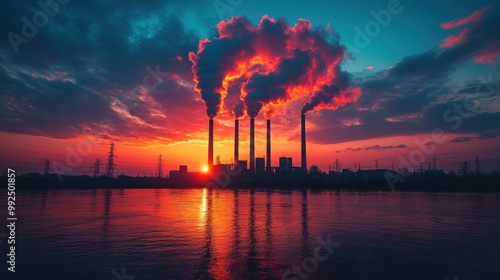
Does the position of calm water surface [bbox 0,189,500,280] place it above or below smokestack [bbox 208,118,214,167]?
below

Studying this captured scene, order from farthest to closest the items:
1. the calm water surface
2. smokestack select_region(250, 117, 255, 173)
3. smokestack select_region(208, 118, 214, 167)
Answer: smokestack select_region(250, 117, 255, 173)
smokestack select_region(208, 118, 214, 167)
the calm water surface

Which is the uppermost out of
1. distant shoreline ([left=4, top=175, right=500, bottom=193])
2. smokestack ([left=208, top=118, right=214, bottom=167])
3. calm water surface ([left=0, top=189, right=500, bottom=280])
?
smokestack ([left=208, top=118, right=214, bottom=167])

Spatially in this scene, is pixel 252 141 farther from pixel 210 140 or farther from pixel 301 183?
pixel 301 183

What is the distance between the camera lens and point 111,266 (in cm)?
1215

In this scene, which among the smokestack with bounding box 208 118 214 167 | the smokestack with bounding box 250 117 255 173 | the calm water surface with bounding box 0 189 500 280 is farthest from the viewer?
the smokestack with bounding box 250 117 255 173

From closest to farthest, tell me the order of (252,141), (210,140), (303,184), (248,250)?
(248,250) → (210,140) → (252,141) → (303,184)

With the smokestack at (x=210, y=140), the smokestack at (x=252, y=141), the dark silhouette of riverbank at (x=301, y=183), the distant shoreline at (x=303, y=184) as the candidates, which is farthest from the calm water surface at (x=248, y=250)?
the dark silhouette of riverbank at (x=301, y=183)

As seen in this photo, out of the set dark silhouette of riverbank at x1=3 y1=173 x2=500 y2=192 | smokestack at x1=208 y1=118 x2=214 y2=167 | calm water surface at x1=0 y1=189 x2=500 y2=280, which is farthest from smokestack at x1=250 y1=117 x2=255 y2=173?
calm water surface at x1=0 y1=189 x2=500 y2=280

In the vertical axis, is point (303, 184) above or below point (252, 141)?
below

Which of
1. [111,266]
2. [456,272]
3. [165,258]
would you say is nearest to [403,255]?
[456,272]

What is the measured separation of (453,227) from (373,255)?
1274 cm

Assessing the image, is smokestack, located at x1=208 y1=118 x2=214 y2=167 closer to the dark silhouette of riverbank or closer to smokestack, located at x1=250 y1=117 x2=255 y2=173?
the dark silhouette of riverbank

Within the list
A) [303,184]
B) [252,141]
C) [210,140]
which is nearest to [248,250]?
[210,140]

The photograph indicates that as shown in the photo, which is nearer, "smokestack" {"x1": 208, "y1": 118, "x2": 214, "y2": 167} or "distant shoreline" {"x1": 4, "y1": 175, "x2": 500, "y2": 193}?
"smokestack" {"x1": 208, "y1": 118, "x2": 214, "y2": 167}
